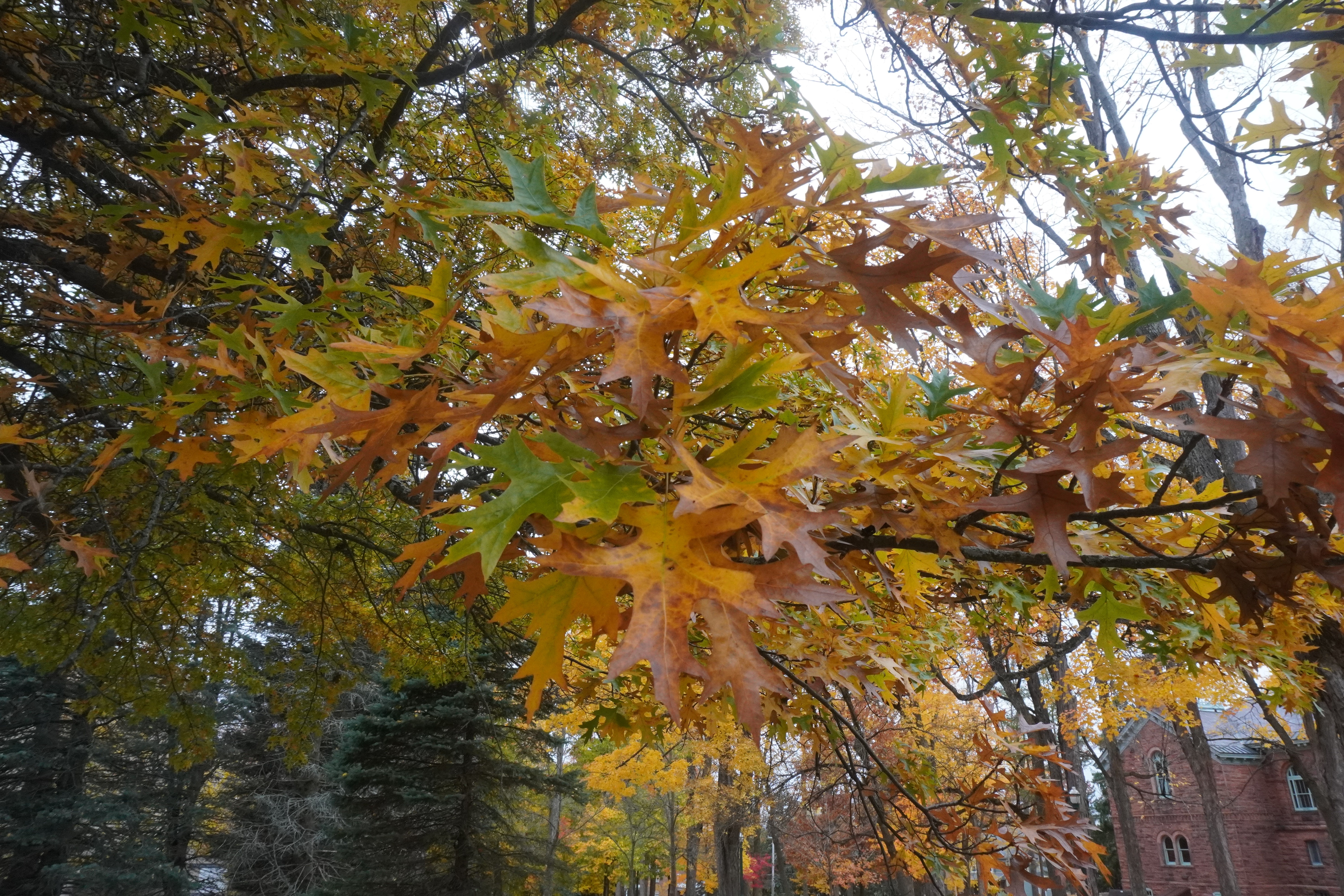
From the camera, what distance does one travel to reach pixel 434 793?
1181cm

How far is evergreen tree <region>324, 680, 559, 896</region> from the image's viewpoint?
456 inches

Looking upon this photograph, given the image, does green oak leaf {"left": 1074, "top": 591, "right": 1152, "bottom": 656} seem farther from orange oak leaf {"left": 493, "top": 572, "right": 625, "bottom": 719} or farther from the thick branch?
orange oak leaf {"left": 493, "top": 572, "right": 625, "bottom": 719}

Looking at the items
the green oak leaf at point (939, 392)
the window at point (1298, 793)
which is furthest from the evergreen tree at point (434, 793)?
the window at point (1298, 793)

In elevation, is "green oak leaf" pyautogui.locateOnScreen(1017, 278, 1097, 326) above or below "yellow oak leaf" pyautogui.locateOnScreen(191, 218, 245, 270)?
below

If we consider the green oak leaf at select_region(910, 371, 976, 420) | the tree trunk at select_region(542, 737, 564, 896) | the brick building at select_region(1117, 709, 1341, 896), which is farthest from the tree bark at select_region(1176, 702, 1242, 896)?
the green oak leaf at select_region(910, 371, 976, 420)

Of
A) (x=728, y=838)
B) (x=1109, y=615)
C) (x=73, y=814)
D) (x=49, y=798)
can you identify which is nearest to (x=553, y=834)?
(x=728, y=838)

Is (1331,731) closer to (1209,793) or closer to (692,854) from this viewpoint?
(1209,793)

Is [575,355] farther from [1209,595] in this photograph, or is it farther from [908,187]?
[1209,595]

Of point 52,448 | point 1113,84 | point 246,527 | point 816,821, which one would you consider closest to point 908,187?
point 246,527

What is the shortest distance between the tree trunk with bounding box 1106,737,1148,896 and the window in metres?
11.7

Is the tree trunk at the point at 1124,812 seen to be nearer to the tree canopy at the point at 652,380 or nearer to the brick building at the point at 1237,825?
the brick building at the point at 1237,825

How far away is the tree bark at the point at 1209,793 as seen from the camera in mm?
13758

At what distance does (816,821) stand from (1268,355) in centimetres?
1374

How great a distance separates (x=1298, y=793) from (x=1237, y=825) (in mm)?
2055
